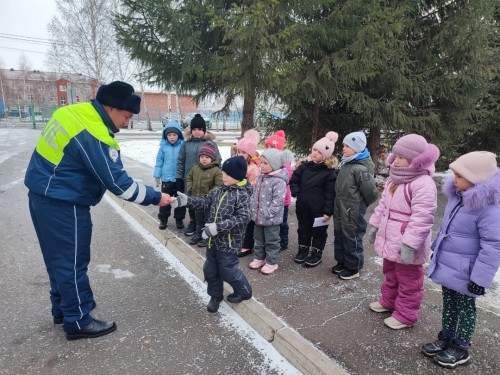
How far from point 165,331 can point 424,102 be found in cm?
822

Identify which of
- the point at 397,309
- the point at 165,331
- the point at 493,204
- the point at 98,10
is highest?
the point at 98,10

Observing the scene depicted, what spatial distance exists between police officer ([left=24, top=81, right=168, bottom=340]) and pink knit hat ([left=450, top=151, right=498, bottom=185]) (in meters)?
2.56

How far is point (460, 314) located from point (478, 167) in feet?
3.72

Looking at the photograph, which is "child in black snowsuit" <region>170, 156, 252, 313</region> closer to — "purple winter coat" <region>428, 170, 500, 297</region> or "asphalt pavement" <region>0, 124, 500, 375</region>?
"asphalt pavement" <region>0, 124, 500, 375</region>

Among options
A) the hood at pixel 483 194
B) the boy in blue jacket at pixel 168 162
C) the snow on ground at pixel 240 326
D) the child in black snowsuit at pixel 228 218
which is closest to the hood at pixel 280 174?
the child in black snowsuit at pixel 228 218

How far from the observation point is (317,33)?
21.5 feet

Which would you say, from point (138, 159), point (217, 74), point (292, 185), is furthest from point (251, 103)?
point (138, 159)

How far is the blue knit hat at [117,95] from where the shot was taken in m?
2.89

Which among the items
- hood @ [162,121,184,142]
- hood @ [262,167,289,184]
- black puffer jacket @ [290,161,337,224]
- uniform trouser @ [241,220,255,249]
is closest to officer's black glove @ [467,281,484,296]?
black puffer jacket @ [290,161,337,224]

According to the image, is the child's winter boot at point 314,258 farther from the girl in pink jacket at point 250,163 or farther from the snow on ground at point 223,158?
the snow on ground at point 223,158

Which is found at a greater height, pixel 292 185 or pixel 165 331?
pixel 292 185

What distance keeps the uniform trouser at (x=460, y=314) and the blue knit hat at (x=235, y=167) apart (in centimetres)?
200

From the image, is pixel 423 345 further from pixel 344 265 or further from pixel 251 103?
pixel 251 103

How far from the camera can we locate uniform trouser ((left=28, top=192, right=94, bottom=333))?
9.11ft
